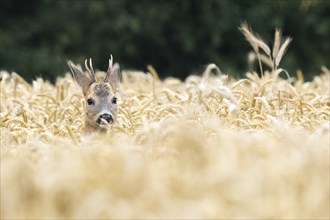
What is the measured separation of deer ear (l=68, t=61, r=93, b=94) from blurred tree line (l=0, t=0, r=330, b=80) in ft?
48.0

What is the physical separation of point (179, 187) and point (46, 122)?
361 centimetres

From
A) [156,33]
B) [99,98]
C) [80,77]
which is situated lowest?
[99,98]

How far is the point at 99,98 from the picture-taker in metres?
7.94

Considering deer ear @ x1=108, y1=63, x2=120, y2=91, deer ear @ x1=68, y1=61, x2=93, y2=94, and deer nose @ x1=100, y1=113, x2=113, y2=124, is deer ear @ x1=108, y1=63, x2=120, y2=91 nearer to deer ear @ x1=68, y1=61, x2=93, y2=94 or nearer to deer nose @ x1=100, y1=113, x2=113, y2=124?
deer ear @ x1=68, y1=61, x2=93, y2=94

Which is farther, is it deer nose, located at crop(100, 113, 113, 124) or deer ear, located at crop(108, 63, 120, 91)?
deer ear, located at crop(108, 63, 120, 91)

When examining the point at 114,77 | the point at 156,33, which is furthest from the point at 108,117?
the point at 156,33

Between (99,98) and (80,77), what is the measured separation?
1.23ft

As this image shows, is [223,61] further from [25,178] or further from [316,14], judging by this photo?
[25,178]

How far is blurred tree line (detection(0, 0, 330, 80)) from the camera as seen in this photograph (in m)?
23.6

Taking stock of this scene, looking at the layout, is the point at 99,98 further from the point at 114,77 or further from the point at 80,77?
the point at 114,77

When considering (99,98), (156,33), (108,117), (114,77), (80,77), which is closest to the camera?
(108,117)

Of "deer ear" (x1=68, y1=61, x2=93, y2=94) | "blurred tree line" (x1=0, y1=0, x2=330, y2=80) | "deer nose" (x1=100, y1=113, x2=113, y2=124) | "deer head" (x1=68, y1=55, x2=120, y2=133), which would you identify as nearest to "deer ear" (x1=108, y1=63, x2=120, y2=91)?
"deer head" (x1=68, y1=55, x2=120, y2=133)

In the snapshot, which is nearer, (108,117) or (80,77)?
(108,117)

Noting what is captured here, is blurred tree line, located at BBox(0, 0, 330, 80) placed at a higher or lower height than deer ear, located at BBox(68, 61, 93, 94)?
higher
